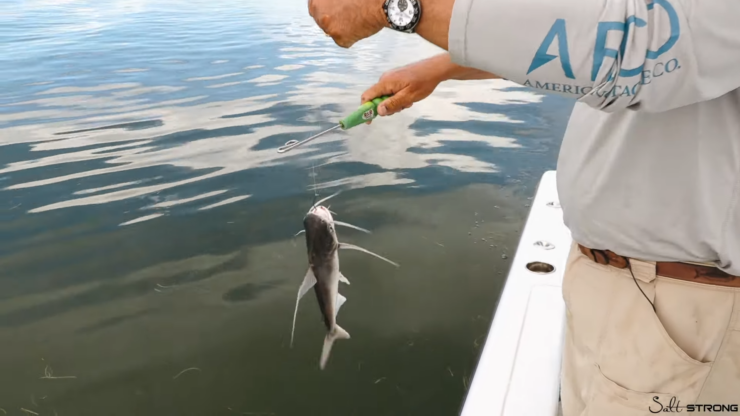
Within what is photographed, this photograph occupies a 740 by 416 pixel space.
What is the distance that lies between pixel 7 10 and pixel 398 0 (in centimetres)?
2414

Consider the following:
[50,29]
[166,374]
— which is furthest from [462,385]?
[50,29]

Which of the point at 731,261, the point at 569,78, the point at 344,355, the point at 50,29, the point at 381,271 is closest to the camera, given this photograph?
the point at 569,78

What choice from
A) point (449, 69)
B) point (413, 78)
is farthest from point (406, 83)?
point (449, 69)

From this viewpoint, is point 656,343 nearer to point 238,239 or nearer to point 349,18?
point 349,18

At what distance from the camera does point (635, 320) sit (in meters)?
1.50

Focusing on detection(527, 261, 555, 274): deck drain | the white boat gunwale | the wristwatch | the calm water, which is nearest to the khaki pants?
the white boat gunwale

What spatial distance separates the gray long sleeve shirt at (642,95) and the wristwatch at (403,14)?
4.2 inches

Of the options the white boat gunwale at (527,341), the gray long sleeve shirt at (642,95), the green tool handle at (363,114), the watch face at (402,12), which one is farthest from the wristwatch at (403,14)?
the white boat gunwale at (527,341)

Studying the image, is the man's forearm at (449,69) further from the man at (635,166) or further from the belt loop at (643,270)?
the belt loop at (643,270)

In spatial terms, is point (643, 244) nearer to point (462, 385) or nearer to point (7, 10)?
point (462, 385)

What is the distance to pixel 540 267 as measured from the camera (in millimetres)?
3238

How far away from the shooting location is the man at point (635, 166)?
3.37 ft

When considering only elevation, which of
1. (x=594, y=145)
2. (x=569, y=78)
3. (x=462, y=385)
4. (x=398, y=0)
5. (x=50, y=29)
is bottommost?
(x=462, y=385)

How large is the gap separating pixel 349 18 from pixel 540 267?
2.35 m
